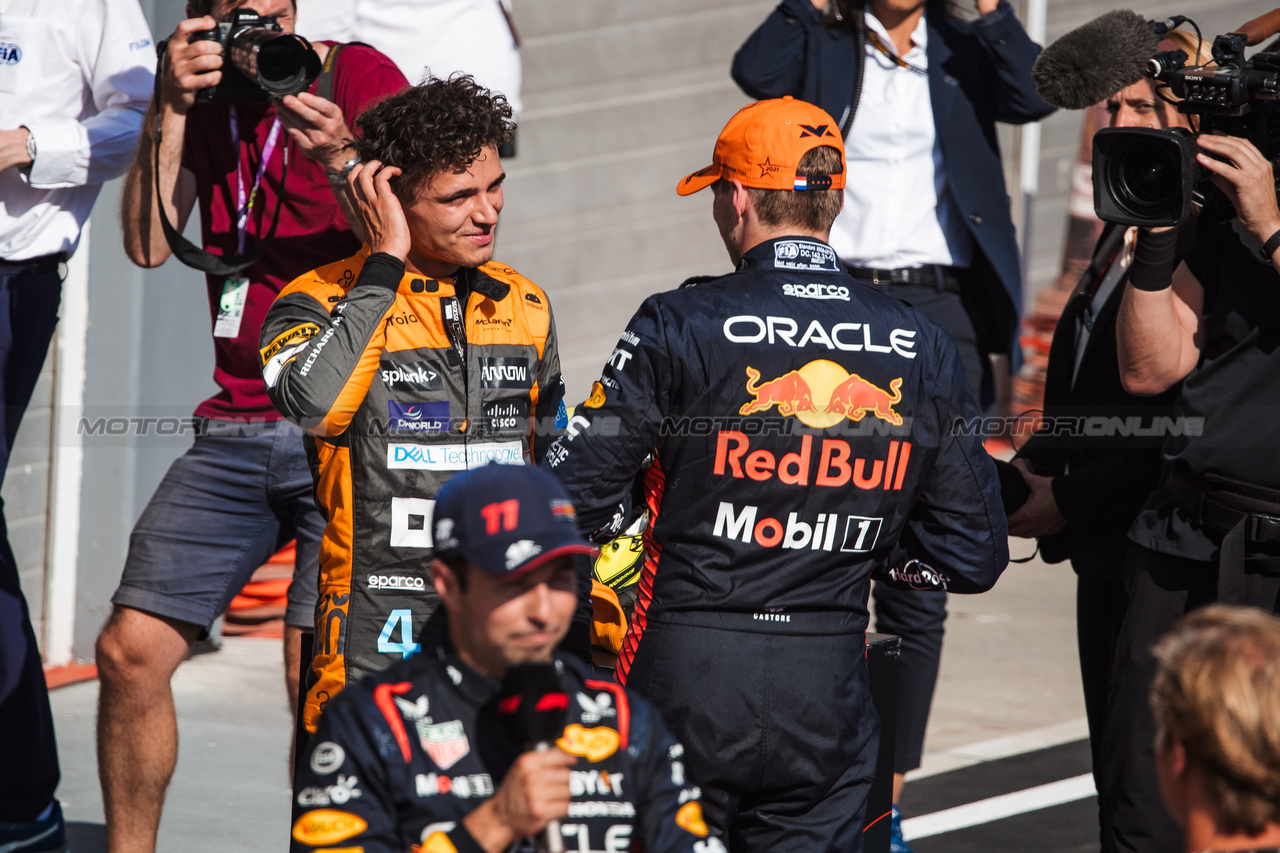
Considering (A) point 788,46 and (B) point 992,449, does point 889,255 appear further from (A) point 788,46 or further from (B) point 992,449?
(B) point 992,449

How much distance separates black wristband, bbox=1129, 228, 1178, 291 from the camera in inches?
147

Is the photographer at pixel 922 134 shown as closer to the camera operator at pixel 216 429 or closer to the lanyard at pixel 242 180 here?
the camera operator at pixel 216 429

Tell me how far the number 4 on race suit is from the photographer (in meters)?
2.33

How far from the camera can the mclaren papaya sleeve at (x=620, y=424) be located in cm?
326

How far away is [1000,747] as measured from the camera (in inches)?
236

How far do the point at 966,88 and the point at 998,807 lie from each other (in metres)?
2.49

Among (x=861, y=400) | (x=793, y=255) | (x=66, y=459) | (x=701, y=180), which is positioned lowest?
(x=66, y=459)

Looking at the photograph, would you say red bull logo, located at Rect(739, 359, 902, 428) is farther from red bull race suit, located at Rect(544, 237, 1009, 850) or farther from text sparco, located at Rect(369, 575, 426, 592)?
text sparco, located at Rect(369, 575, 426, 592)

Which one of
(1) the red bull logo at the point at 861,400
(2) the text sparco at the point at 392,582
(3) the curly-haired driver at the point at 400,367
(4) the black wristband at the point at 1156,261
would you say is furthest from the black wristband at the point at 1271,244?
(2) the text sparco at the point at 392,582

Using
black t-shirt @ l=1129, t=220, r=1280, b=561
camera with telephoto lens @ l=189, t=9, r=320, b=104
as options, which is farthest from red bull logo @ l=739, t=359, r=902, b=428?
camera with telephoto lens @ l=189, t=9, r=320, b=104

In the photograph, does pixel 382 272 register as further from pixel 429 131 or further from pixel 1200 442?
pixel 1200 442

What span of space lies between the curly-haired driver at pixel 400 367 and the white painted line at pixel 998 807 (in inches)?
84.1

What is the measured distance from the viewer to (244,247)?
435 cm

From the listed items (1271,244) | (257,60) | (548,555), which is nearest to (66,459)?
(257,60)
